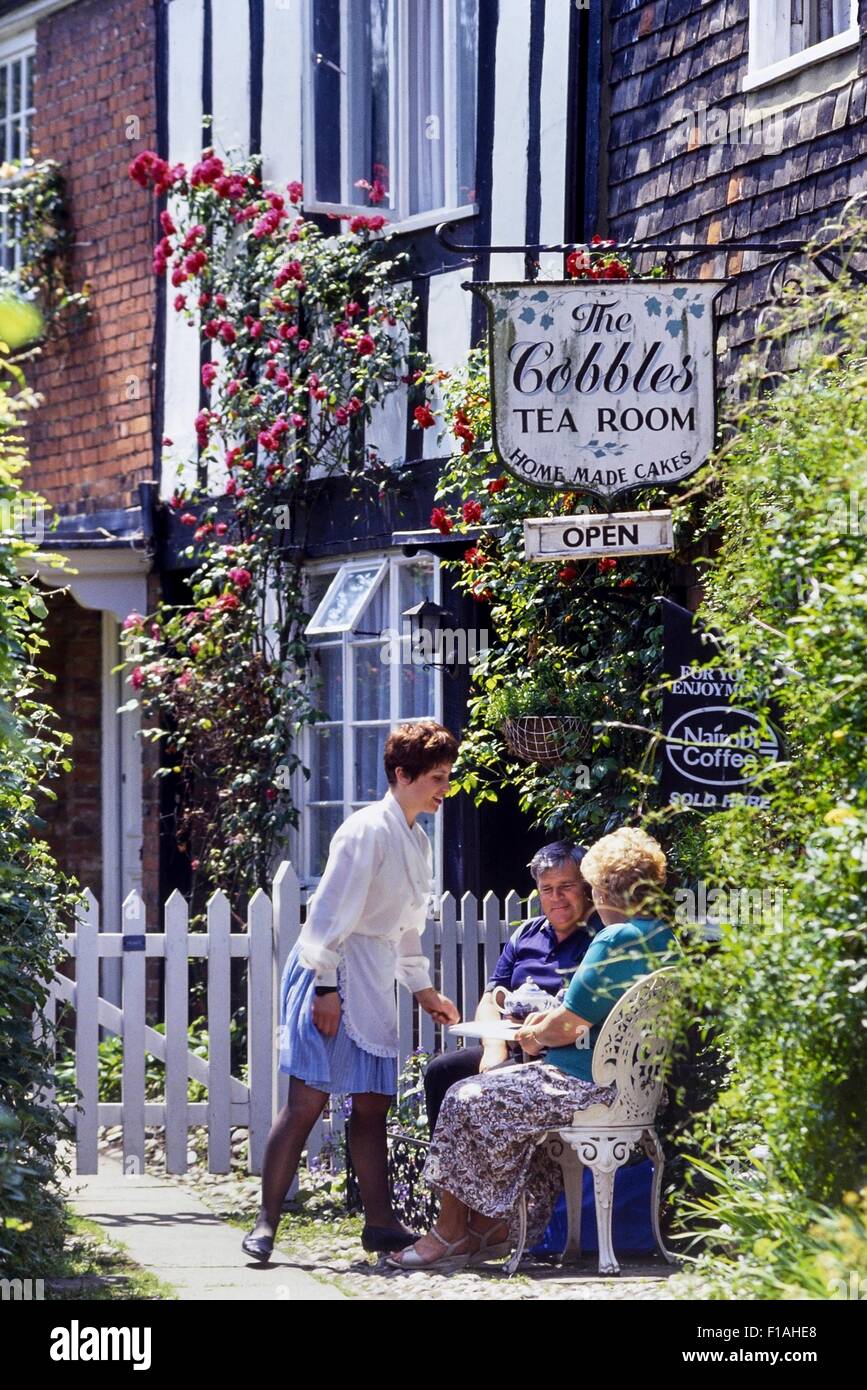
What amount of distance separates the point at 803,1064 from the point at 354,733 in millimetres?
5666

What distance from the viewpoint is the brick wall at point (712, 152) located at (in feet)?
23.1

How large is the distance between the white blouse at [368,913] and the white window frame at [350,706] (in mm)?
2613

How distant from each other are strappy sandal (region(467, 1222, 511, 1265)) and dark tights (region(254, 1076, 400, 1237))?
1.06 feet

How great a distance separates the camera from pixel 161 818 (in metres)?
11.2

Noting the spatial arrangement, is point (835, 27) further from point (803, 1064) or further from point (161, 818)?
point (161, 818)

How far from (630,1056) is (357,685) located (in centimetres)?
415

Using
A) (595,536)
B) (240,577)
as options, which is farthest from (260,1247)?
Result: (240,577)

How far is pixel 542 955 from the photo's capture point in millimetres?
6516

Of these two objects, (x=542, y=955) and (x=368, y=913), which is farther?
(x=542, y=955)

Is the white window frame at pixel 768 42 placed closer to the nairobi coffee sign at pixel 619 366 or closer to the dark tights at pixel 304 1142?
the nairobi coffee sign at pixel 619 366

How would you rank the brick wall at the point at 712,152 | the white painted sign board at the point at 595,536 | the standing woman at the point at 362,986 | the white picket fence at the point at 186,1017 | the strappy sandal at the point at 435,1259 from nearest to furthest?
the strappy sandal at the point at 435,1259 → the standing woman at the point at 362,986 → the white painted sign board at the point at 595,536 → the brick wall at the point at 712,152 → the white picket fence at the point at 186,1017

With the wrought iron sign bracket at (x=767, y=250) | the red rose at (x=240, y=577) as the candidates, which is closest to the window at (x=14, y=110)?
the red rose at (x=240, y=577)

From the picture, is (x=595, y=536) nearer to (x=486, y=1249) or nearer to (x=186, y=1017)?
(x=486, y=1249)

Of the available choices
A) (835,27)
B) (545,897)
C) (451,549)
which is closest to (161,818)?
(451,549)
